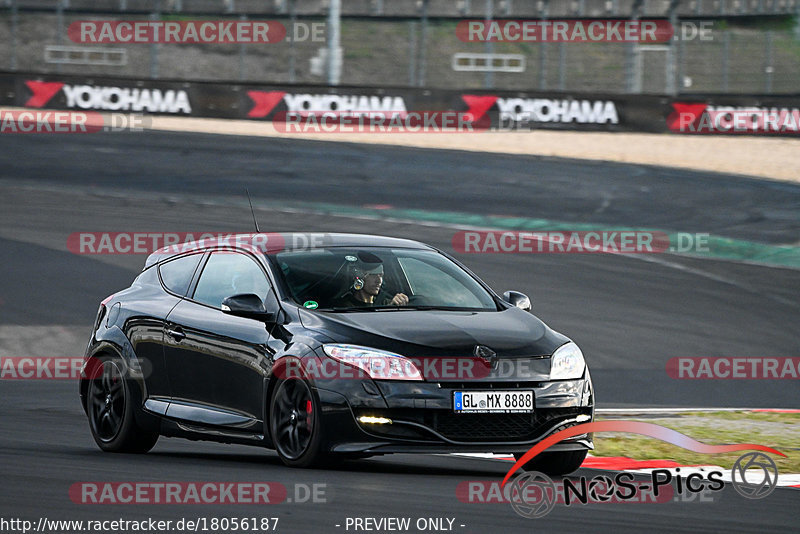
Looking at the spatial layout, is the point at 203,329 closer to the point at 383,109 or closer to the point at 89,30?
the point at 383,109

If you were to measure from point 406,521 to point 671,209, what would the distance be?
718 inches

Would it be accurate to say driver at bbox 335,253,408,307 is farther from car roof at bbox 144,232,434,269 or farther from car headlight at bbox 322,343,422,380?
car headlight at bbox 322,343,422,380

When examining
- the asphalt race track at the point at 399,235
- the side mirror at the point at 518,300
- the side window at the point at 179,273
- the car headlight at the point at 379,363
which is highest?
the side window at the point at 179,273

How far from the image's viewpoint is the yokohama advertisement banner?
1220 inches

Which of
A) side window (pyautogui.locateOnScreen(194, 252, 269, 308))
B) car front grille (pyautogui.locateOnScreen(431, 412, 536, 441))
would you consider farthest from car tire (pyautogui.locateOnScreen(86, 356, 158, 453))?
car front grille (pyautogui.locateOnScreen(431, 412, 536, 441))

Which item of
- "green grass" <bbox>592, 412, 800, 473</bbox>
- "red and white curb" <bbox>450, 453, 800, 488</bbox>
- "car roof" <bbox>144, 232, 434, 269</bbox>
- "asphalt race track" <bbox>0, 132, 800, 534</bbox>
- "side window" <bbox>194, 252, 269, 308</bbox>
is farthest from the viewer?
"green grass" <bbox>592, 412, 800, 473</bbox>

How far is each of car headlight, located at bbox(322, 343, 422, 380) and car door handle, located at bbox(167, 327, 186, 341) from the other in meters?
1.44

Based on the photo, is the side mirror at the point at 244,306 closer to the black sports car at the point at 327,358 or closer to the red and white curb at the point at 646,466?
the black sports car at the point at 327,358

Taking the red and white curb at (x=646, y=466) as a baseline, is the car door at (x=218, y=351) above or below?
above

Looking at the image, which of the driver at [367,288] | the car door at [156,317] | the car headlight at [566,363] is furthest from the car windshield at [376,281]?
the car door at [156,317]

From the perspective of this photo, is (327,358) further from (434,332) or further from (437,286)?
(437,286)

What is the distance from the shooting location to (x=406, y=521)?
625 centimetres

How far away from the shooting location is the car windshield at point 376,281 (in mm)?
8359

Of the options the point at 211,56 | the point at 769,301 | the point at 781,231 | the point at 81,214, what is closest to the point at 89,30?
the point at 211,56
